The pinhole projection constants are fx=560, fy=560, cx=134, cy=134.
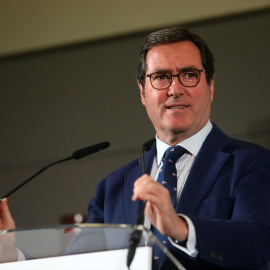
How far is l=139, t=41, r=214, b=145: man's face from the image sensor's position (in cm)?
204

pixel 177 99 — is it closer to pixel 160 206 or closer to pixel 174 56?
pixel 174 56

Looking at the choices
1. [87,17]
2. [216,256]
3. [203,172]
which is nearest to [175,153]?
[203,172]

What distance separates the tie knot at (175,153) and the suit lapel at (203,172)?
0.27 feet

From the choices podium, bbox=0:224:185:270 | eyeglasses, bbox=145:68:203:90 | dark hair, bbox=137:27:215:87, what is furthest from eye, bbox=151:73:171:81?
podium, bbox=0:224:185:270

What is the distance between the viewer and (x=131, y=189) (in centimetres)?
202

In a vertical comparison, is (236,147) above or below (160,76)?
below

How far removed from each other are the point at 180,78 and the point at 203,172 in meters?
0.40

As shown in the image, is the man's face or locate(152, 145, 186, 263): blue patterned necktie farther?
the man's face

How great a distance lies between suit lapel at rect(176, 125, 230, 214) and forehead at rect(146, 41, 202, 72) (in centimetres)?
29

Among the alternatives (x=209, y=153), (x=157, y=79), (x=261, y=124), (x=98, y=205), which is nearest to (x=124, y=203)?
(x=98, y=205)

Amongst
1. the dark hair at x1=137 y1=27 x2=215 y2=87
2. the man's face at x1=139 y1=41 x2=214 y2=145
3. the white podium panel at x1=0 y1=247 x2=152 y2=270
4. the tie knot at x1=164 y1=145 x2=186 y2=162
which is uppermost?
the dark hair at x1=137 y1=27 x2=215 y2=87

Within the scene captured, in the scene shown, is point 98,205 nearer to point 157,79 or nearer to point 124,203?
point 124,203

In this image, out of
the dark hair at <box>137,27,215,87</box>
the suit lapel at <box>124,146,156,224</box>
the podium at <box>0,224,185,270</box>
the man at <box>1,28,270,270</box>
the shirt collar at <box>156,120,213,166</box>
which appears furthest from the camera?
the dark hair at <box>137,27,215,87</box>

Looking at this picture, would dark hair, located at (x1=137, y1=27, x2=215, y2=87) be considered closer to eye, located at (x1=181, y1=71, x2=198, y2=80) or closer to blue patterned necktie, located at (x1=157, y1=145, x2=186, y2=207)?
eye, located at (x1=181, y1=71, x2=198, y2=80)
